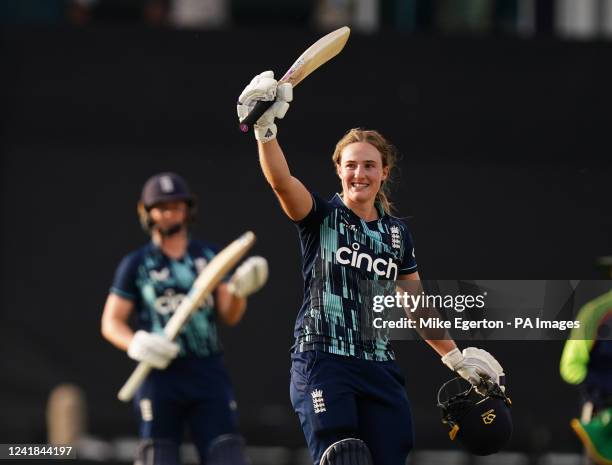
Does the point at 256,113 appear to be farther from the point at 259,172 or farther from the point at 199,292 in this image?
the point at 259,172

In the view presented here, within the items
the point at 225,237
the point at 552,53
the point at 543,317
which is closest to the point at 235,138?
the point at 225,237

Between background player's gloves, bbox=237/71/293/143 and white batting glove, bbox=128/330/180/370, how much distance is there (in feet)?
6.13

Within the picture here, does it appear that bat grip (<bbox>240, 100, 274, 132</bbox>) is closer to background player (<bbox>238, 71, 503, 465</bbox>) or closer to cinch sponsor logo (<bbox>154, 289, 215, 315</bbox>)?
background player (<bbox>238, 71, 503, 465</bbox>)

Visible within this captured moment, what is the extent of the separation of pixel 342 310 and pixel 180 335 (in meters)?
1.80

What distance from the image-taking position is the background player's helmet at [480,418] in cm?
540

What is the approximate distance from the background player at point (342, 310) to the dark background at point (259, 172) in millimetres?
3949

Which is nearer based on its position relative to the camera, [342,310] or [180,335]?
[342,310]

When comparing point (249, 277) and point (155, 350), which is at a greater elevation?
point (249, 277)

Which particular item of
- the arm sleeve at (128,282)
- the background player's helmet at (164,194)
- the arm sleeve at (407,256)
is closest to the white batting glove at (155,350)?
the arm sleeve at (128,282)

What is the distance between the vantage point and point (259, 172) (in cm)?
951

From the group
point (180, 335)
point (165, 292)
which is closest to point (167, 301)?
point (165, 292)

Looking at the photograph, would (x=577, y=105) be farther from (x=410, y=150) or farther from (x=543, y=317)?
(x=543, y=317)

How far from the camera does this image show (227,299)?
6.96m

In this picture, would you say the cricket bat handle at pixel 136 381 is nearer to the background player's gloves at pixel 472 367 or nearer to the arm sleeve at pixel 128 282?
the arm sleeve at pixel 128 282
